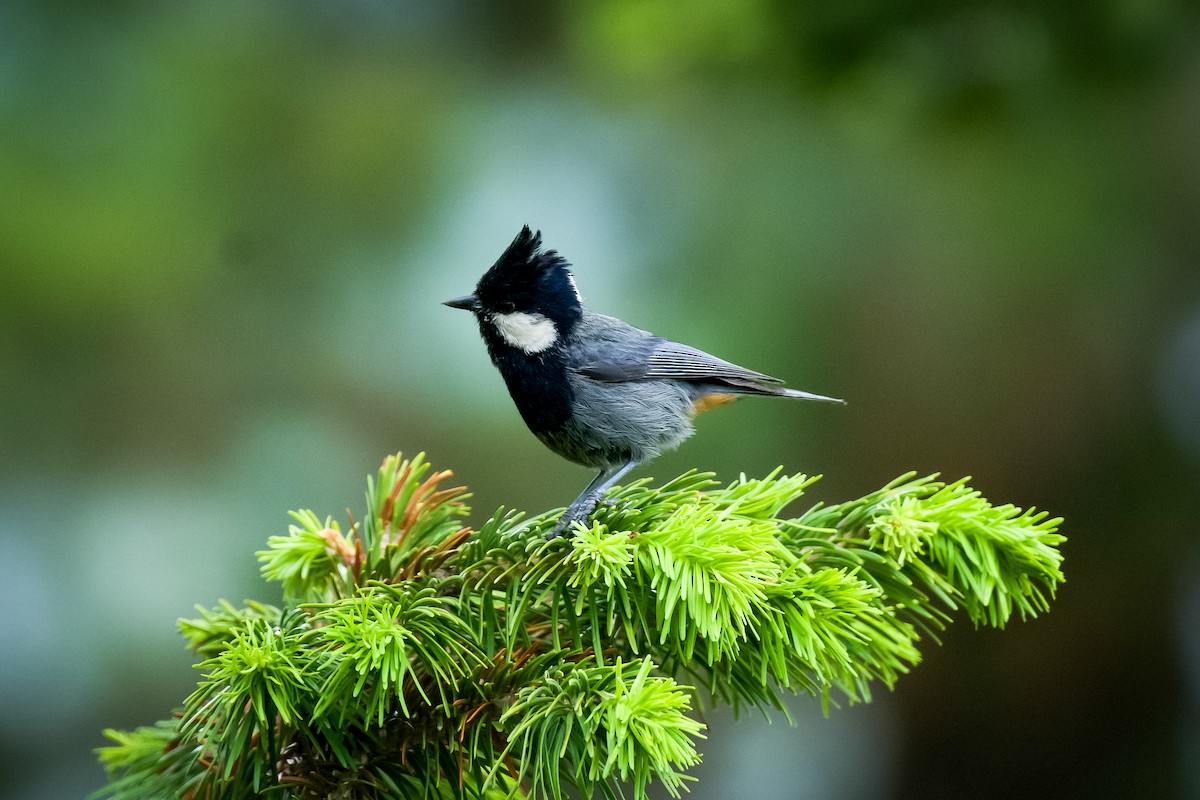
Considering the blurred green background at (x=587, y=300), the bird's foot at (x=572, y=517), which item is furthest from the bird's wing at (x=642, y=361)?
the blurred green background at (x=587, y=300)

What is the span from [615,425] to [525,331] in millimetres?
279

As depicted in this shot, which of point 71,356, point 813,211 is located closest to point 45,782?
point 71,356

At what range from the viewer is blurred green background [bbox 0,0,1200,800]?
286cm

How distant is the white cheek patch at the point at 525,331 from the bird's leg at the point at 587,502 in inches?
11.9

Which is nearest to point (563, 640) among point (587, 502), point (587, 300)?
point (587, 502)

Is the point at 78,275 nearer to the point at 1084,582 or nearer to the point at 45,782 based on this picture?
the point at 45,782

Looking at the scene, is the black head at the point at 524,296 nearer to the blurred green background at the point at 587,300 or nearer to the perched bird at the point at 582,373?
the perched bird at the point at 582,373

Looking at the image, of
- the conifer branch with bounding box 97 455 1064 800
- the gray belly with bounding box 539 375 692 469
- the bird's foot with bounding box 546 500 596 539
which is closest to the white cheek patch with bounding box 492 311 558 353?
the gray belly with bounding box 539 375 692 469

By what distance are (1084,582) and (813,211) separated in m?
1.37

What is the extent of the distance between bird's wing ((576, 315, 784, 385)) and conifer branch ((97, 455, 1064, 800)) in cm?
67

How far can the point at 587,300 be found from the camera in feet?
9.94

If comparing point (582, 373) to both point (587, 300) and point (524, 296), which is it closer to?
point (524, 296)

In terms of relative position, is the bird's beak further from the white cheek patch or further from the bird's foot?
the bird's foot

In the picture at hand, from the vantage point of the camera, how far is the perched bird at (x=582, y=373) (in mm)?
2131
